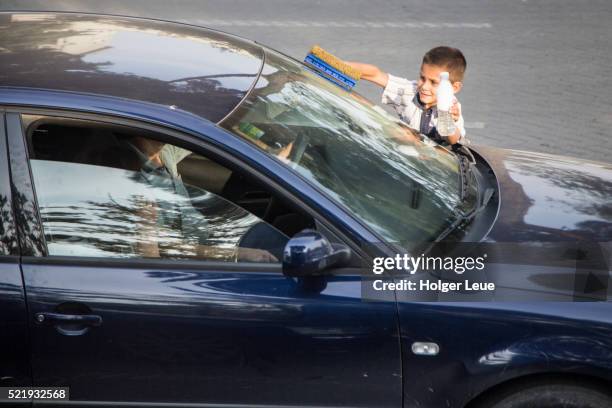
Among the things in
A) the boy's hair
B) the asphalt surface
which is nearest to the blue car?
the boy's hair

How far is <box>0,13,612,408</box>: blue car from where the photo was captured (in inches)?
120

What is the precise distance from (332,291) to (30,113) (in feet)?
3.69

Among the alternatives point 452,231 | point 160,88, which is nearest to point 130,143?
point 160,88

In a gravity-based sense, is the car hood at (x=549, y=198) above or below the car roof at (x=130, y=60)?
below

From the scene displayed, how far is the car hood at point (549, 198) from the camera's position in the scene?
343cm

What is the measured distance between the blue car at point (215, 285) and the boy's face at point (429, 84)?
1.76 metres

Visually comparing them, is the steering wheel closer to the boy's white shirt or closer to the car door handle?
the car door handle

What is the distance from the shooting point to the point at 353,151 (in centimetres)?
Answer: 357

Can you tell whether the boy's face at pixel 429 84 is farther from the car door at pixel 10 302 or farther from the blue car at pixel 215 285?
the car door at pixel 10 302

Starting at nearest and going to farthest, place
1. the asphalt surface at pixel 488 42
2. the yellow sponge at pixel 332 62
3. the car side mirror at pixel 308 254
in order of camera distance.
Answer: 1. the car side mirror at pixel 308 254
2. the yellow sponge at pixel 332 62
3. the asphalt surface at pixel 488 42

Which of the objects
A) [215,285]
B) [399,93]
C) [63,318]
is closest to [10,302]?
[63,318]

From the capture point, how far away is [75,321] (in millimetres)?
3023

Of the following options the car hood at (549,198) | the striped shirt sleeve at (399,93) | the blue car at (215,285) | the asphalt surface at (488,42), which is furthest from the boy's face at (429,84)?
the asphalt surface at (488,42)

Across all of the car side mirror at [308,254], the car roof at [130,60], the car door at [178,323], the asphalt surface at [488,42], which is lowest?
the car door at [178,323]
